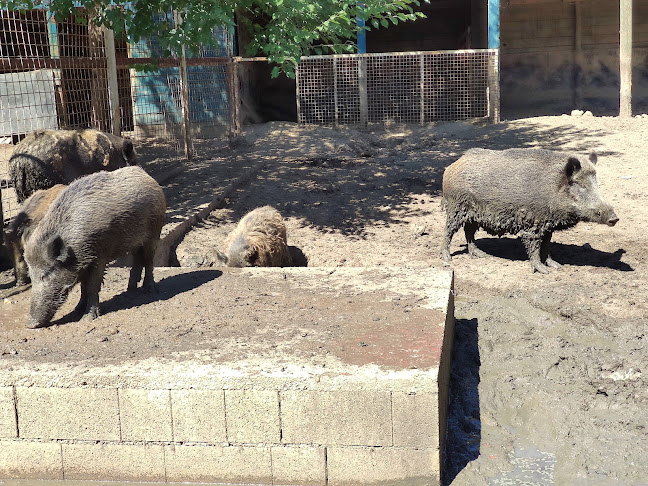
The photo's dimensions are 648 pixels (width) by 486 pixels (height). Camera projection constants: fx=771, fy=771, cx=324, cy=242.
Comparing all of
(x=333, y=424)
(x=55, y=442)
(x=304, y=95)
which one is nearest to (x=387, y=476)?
(x=333, y=424)

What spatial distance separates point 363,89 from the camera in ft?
52.7

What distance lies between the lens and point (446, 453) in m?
4.80

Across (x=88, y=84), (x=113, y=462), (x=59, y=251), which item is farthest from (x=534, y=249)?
(x=88, y=84)

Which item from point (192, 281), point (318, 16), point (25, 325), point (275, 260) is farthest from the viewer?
point (318, 16)

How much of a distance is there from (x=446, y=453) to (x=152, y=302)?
255 centimetres

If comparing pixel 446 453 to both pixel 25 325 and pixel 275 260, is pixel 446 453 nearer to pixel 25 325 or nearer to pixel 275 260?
pixel 25 325

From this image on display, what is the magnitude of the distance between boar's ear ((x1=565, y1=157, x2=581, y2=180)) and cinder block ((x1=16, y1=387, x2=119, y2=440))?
17.7 feet

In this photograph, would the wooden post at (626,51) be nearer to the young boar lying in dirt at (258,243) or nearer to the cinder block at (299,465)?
the young boar lying in dirt at (258,243)

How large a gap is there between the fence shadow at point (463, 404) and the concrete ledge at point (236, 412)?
334 millimetres

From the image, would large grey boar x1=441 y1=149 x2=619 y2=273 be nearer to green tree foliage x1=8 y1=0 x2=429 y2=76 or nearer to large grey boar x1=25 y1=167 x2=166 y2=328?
green tree foliage x1=8 y1=0 x2=429 y2=76

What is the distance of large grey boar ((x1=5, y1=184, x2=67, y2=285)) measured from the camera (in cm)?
675

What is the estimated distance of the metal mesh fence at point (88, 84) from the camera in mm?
10383

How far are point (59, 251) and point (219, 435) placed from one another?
1887mm

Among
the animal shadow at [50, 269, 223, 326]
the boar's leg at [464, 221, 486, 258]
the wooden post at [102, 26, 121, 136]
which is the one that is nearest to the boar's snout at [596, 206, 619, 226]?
the boar's leg at [464, 221, 486, 258]
